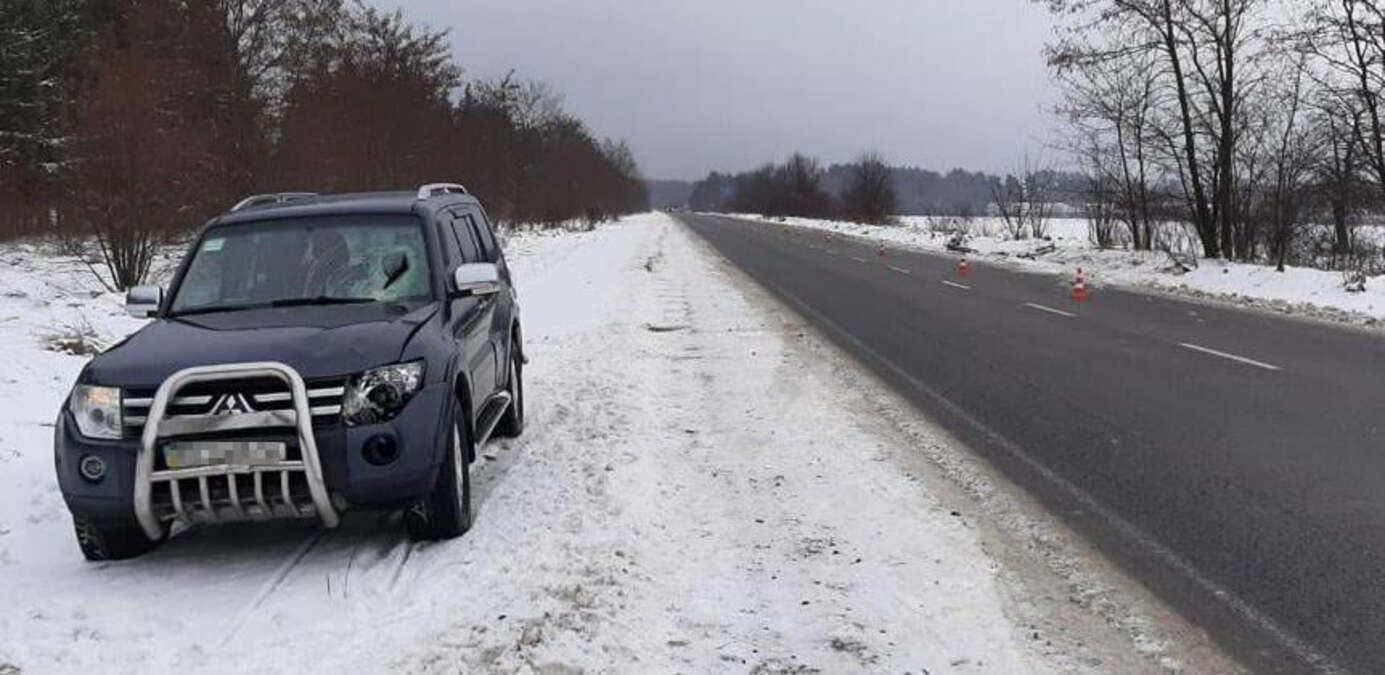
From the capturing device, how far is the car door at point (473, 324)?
19.8ft

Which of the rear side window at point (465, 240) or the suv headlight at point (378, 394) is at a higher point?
the rear side window at point (465, 240)

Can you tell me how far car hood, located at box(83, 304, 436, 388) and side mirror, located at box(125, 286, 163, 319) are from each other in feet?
1.11

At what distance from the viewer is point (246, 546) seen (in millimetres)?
5309

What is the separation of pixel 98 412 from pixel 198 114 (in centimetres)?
1647

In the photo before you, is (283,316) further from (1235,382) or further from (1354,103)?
(1354,103)

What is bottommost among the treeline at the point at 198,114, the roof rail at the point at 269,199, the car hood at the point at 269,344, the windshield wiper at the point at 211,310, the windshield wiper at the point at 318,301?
the car hood at the point at 269,344

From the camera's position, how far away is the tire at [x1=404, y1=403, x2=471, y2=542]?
5.17 metres

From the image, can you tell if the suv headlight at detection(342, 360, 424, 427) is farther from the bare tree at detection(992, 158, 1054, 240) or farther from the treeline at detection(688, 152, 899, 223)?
the treeline at detection(688, 152, 899, 223)

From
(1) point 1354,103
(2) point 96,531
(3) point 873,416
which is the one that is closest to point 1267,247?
(1) point 1354,103

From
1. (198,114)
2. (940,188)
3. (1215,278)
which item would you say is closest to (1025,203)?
(1215,278)

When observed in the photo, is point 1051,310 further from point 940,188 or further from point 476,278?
point 940,188

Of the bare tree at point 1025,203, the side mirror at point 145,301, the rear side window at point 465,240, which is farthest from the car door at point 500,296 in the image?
the bare tree at point 1025,203

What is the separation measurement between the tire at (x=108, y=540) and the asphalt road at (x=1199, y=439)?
4.74 metres

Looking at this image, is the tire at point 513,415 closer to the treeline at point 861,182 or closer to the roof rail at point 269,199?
the roof rail at point 269,199
